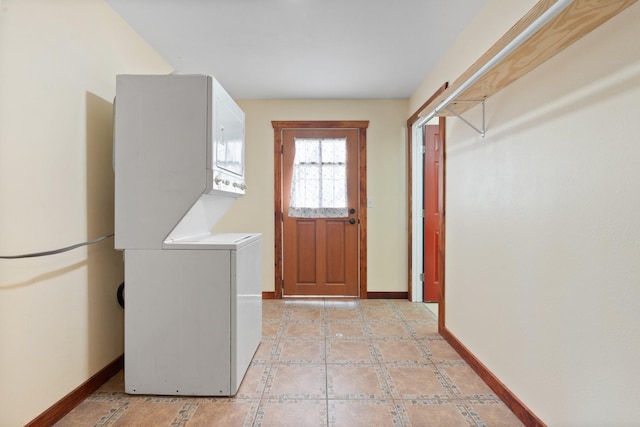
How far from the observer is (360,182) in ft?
12.3

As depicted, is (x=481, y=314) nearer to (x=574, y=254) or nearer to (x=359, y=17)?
(x=574, y=254)

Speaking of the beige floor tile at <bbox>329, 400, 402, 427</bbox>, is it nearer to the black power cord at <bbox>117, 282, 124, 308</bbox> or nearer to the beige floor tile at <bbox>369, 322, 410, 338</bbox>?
the beige floor tile at <bbox>369, 322, 410, 338</bbox>

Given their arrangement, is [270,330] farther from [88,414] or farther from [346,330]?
[88,414]

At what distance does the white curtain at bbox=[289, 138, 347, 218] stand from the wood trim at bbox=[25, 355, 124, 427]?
2205 millimetres

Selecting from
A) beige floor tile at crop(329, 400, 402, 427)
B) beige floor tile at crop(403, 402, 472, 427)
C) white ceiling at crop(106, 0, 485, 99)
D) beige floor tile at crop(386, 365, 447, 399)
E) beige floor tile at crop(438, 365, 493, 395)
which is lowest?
beige floor tile at crop(329, 400, 402, 427)

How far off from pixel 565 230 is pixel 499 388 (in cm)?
99

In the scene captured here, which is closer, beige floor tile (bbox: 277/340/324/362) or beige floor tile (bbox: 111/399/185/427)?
beige floor tile (bbox: 111/399/185/427)

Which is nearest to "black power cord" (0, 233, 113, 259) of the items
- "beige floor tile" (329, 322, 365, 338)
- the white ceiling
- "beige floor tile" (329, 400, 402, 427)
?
the white ceiling

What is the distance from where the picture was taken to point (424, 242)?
12.0 feet

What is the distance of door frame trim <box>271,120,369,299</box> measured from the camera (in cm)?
374

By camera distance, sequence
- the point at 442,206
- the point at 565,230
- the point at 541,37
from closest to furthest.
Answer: the point at 541,37 < the point at 565,230 < the point at 442,206

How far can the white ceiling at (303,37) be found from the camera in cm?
201

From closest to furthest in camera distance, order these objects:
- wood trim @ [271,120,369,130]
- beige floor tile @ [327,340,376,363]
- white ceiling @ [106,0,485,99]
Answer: white ceiling @ [106,0,485,99] → beige floor tile @ [327,340,376,363] → wood trim @ [271,120,369,130]

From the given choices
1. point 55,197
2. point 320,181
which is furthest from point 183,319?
point 320,181
